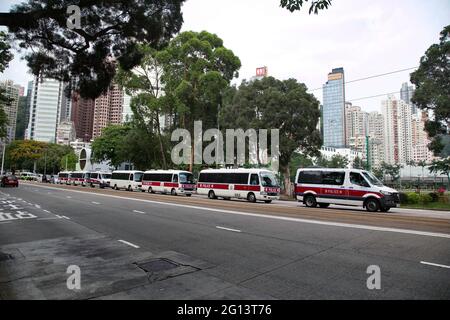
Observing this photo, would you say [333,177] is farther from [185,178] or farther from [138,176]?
[138,176]

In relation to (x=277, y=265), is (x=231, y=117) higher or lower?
higher

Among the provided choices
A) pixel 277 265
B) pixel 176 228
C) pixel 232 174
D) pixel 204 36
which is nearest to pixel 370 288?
pixel 277 265

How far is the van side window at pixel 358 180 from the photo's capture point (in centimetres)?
1805

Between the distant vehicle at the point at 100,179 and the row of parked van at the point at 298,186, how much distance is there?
1273cm

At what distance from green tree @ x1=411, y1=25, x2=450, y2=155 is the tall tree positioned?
25110mm

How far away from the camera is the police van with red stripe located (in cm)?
1756

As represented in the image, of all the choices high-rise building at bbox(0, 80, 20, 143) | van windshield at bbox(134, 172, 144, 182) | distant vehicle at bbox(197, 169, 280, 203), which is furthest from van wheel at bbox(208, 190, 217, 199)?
van windshield at bbox(134, 172, 144, 182)

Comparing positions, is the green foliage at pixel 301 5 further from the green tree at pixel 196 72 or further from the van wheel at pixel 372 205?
the green tree at pixel 196 72

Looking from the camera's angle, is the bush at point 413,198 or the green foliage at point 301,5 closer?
the green foliage at point 301,5

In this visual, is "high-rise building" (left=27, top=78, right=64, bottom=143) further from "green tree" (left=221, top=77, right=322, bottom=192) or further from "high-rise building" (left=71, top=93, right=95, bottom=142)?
"green tree" (left=221, top=77, right=322, bottom=192)

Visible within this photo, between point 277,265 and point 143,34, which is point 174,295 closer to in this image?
point 277,265

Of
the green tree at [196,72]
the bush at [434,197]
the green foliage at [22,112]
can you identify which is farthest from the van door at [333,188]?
the green foliage at [22,112]
